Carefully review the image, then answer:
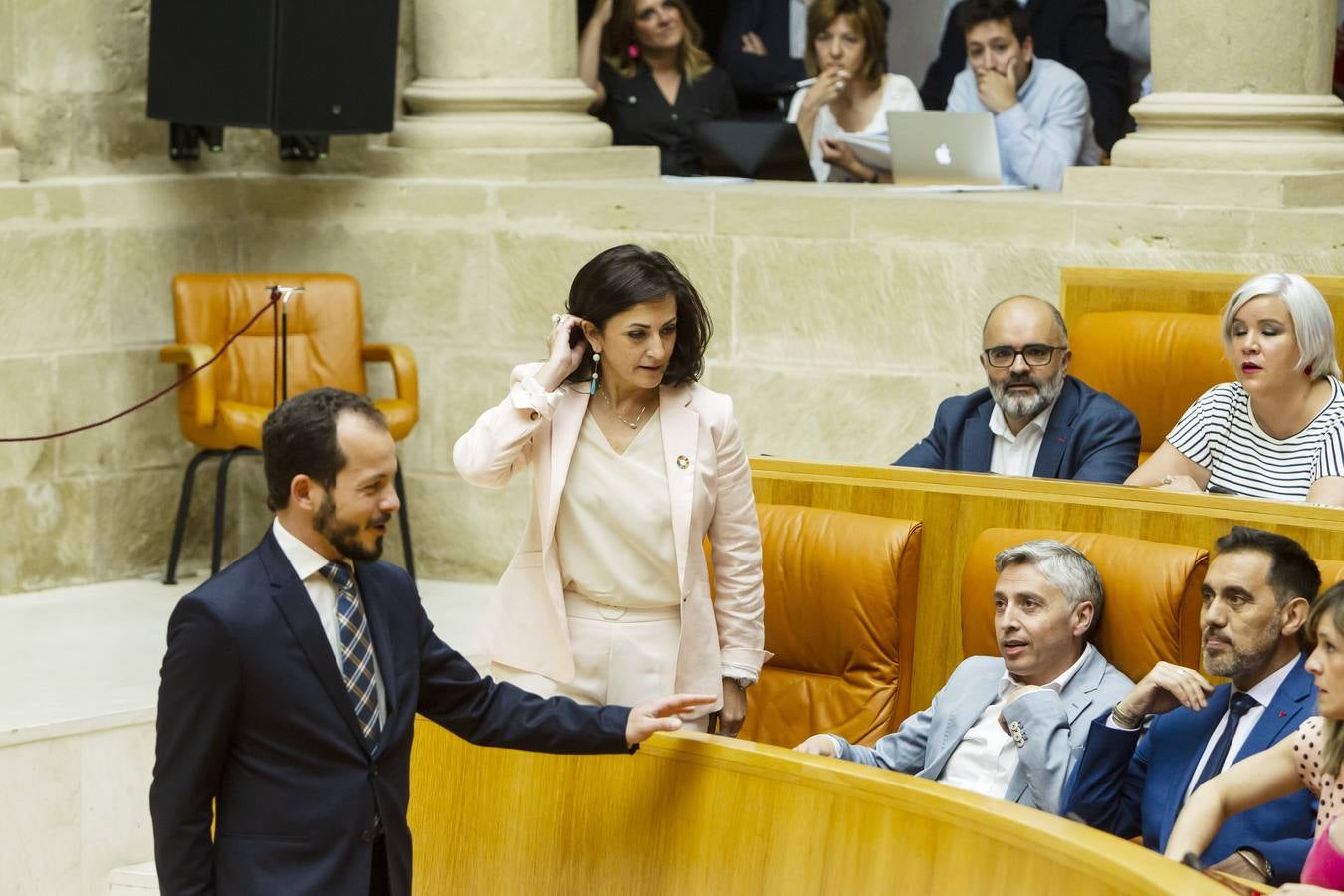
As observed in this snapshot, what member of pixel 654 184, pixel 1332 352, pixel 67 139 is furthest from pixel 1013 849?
pixel 67 139

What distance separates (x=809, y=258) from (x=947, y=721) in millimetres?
2661

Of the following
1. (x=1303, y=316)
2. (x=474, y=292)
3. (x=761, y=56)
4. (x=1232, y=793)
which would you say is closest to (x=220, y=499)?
(x=474, y=292)

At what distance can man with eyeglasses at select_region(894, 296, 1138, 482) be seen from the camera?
163 inches

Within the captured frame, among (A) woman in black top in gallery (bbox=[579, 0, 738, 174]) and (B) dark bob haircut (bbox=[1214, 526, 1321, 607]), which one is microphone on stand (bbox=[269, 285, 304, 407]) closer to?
(A) woman in black top in gallery (bbox=[579, 0, 738, 174])

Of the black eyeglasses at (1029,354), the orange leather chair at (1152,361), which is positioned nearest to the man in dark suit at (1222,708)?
the black eyeglasses at (1029,354)

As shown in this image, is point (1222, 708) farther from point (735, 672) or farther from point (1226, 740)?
point (735, 672)

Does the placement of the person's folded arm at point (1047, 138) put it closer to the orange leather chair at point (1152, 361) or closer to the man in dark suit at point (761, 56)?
the man in dark suit at point (761, 56)

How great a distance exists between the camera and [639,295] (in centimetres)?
319

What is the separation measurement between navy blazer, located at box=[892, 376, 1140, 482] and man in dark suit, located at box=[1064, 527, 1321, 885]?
3.30ft

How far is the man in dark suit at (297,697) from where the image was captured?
246cm

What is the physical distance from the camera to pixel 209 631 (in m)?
2.46

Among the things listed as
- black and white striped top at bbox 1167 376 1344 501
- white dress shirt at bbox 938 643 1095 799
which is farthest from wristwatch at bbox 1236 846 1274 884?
black and white striped top at bbox 1167 376 1344 501

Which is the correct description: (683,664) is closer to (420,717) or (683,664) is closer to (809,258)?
(420,717)

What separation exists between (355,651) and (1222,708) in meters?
1.27
